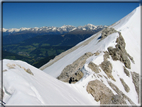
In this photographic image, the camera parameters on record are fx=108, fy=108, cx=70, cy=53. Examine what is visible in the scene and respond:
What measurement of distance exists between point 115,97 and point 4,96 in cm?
1457

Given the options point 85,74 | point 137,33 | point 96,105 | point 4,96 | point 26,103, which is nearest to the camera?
point 26,103

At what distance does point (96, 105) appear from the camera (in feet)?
51.8

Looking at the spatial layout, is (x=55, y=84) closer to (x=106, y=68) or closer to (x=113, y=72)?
(x=106, y=68)

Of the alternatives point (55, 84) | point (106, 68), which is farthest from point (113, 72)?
point (55, 84)

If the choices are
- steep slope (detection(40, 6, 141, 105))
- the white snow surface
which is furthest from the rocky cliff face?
the white snow surface

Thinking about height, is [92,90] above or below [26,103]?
below

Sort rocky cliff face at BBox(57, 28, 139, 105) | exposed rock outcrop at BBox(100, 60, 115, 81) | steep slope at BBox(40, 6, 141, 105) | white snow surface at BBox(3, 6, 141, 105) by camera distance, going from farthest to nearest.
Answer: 1. exposed rock outcrop at BBox(100, 60, 115, 81)
2. steep slope at BBox(40, 6, 141, 105)
3. rocky cliff face at BBox(57, 28, 139, 105)
4. white snow surface at BBox(3, 6, 141, 105)

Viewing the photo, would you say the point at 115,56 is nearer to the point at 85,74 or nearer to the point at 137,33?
the point at 85,74

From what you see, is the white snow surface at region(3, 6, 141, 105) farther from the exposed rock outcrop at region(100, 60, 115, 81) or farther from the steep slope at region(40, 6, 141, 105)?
the exposed rock outcrop at region(100, 60, 115, 81)

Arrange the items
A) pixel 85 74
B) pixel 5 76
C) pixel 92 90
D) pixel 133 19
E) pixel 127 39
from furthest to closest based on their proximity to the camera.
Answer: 1. pixel 133 19
2. pixel 127 39
3. pixel 85 74
4. pixel 92 90
5. pixel 5 76

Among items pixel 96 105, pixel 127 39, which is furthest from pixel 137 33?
pixel 96 105

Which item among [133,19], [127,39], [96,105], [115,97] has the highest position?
[133,19]

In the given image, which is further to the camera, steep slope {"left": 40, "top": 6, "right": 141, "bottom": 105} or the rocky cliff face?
steep slope {"left": 40, "top": 6, "right": 141, "bottom": 105}

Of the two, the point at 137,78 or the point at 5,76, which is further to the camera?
the point at 137,78
